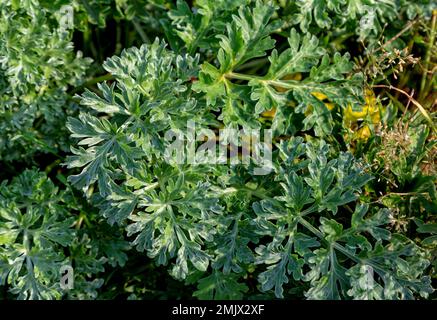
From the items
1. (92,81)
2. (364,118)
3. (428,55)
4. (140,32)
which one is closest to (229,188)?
(364,118)

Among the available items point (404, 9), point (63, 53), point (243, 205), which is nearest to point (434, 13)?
point (404, 9)

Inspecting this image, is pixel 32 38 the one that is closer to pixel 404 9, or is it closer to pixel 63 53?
pixel 63 53

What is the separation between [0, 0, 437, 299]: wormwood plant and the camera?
8.92 feet

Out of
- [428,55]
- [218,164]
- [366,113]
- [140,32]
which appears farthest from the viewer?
[140,32]

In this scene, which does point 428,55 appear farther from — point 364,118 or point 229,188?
point 229,188

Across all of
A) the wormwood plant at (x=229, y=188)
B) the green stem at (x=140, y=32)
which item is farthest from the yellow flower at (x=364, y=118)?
the green stem at (x=140, y=32)

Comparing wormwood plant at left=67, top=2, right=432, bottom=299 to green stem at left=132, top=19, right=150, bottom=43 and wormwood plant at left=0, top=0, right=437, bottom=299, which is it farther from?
green stem at left=132, top=19, right=150, bottom=43

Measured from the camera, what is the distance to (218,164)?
2.91m

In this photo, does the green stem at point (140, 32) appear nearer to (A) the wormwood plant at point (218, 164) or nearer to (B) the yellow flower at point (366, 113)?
(A) the wormwood plant at point (218, 164)

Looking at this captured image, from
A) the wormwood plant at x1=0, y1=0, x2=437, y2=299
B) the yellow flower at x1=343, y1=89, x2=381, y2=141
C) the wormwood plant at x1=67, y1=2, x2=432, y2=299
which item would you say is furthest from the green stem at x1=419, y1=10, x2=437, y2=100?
the wormwood plant at x1=67, y1=2, x2=432, y2=299

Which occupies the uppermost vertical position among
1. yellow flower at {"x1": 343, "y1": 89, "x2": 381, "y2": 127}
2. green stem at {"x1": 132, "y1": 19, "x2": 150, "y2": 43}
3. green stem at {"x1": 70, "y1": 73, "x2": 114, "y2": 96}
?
green stem at {"x1": 132, "y1": 19, "x2": 150, "y2": 43}

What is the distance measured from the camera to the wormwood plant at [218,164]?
2719 mm

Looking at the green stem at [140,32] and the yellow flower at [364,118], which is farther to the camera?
the green stem at [140,32]

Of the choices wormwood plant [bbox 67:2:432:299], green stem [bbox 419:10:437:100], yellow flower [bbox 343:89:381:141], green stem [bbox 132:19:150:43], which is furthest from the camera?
green stem [bbox 132:19:150:43]
